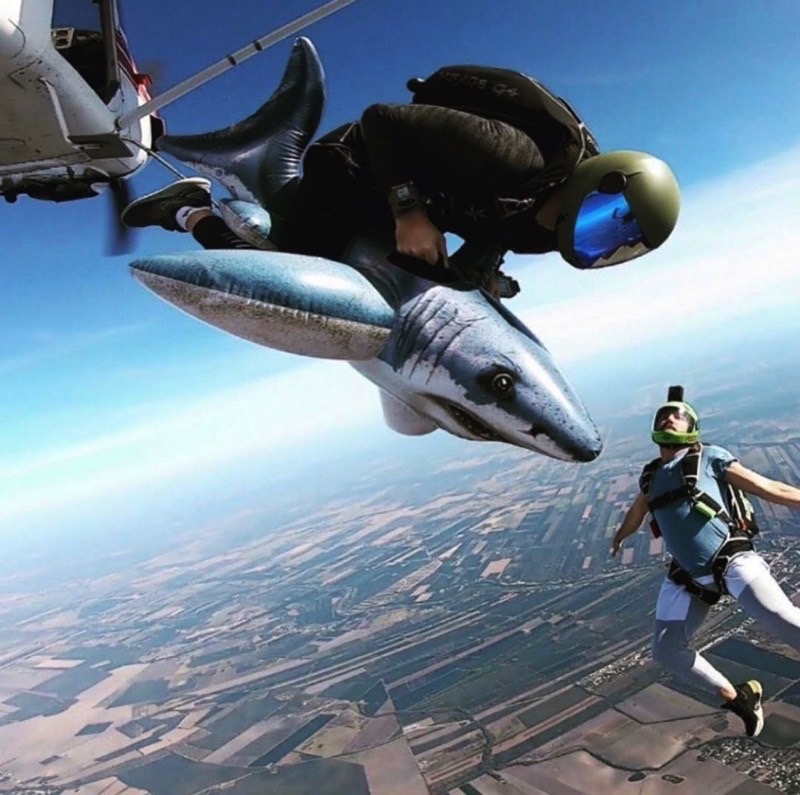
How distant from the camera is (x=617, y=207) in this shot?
1380mm

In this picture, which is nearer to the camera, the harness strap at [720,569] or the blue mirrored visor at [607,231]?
the blue mirrored visor at [607,231]

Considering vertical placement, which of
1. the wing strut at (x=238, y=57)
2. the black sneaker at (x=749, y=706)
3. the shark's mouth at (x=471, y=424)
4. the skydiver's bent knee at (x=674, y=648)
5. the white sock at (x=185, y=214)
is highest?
the wing strut at (x=238, y=57)

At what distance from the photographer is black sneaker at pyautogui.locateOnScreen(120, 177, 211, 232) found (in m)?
1.91

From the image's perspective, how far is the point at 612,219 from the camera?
1.40 metres

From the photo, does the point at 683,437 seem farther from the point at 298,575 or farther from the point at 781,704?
the point at 298,575

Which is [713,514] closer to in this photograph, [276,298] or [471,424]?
[471,424]

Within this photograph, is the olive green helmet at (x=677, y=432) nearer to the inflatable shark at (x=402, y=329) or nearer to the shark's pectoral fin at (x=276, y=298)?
the inflatable shark at (x=402, y=329)

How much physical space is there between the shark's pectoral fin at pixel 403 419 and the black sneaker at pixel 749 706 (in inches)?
65.7

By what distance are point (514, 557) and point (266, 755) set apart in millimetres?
24396

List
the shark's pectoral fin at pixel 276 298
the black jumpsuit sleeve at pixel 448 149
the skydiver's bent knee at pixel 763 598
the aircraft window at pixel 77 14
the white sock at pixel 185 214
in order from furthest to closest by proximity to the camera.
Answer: the aircraft window at pixel 77 14, the skydiver's bent knee at pixel 763 598, the white sock at pixel 185 214, the black jumpsuit sleeve at pixel 448 149, the shark's pectoral fin at pixel 276 298

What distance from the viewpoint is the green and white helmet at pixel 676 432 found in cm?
222

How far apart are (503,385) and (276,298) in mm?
508

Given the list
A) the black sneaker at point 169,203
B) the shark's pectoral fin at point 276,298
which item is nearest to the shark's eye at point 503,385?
the shark's pectoral fin at point 276,298

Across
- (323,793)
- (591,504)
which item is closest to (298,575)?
(591,504)
